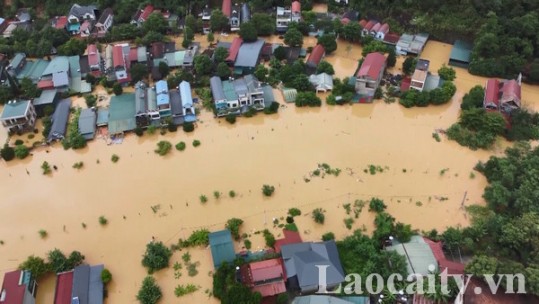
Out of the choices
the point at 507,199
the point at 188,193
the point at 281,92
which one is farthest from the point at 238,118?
the point at 507,199

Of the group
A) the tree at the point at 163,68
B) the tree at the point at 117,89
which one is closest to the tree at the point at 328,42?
the tree at the point at 163,68

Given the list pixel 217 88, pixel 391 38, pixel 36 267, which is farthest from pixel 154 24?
pixel 36 267

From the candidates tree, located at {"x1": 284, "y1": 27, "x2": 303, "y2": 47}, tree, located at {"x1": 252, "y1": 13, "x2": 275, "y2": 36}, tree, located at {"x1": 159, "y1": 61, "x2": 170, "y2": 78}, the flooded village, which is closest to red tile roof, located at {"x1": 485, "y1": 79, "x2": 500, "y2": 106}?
the flooded village

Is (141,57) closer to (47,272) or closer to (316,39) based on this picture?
(316,39)

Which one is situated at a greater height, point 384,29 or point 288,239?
point 384,29

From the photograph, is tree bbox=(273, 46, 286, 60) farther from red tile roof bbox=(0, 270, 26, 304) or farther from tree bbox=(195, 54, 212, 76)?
red tile roof bbox=(0, 270, 26, 304)

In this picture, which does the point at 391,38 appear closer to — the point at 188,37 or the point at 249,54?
the point at 249,54
